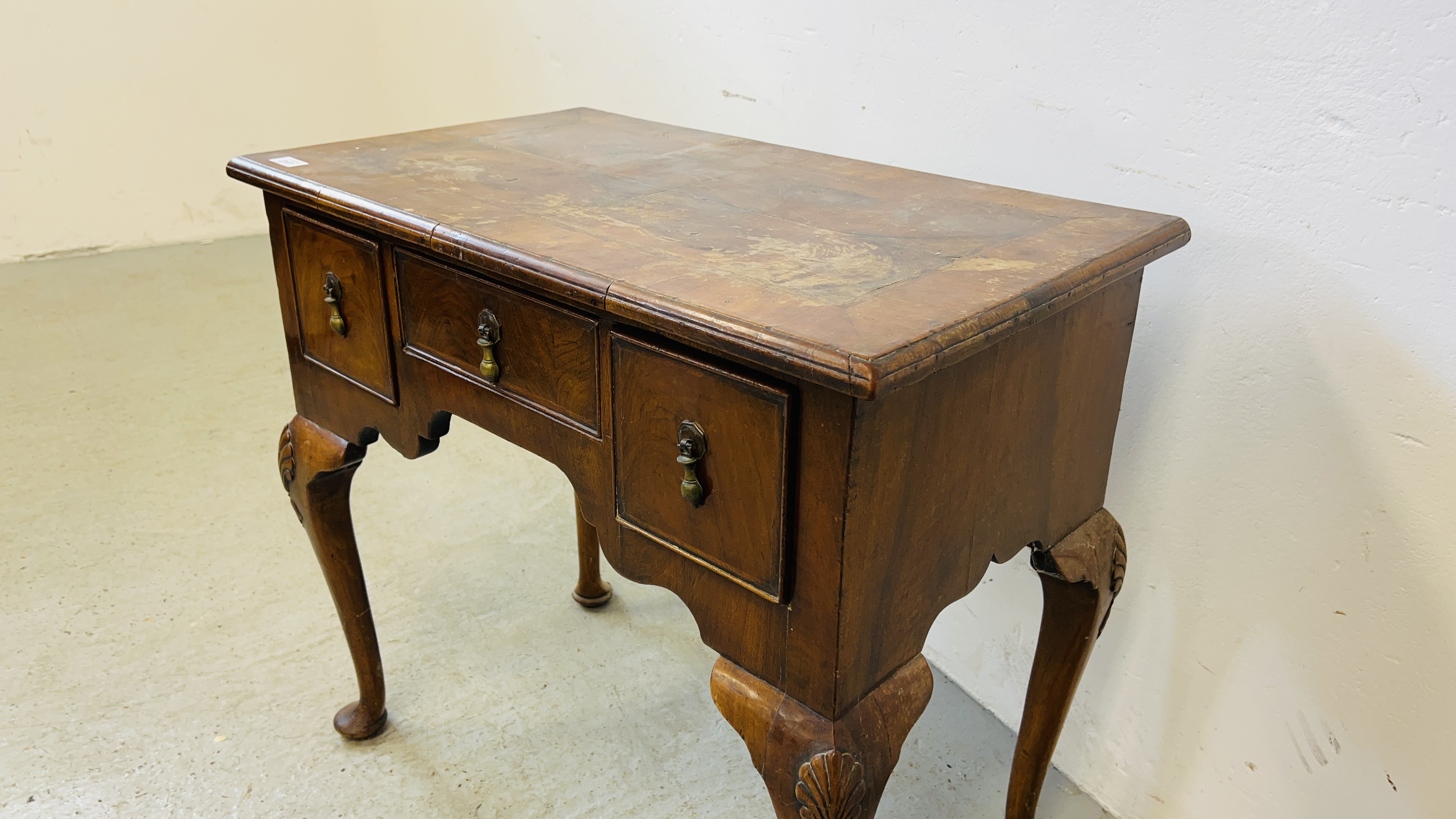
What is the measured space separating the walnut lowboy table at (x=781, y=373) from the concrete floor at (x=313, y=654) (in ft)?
1.85

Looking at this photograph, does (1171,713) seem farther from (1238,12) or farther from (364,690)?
(364,690)

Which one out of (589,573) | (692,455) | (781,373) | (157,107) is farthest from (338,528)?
(157,107)

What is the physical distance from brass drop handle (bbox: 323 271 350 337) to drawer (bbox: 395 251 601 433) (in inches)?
5.1

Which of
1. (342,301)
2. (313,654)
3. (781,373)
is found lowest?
(313,654)

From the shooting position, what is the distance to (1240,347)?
1.23m

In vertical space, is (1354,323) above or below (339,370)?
above

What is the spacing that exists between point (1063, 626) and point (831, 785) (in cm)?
49

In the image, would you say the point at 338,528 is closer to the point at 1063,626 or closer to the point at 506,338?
the point at 506,338

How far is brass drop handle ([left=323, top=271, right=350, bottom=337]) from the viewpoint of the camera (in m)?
1.31

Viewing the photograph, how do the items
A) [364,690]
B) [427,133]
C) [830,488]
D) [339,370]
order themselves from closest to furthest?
[830,488] → [339,370] → [427,133] → [364,690]

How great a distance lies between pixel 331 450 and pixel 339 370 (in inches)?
5.0

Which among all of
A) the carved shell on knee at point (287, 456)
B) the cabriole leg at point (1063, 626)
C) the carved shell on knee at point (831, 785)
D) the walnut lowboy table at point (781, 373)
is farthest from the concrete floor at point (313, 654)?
the carved shell on knee at point (831, 785)

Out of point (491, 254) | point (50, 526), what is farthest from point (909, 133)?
point (50, 526)

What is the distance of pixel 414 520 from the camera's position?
2.28m
